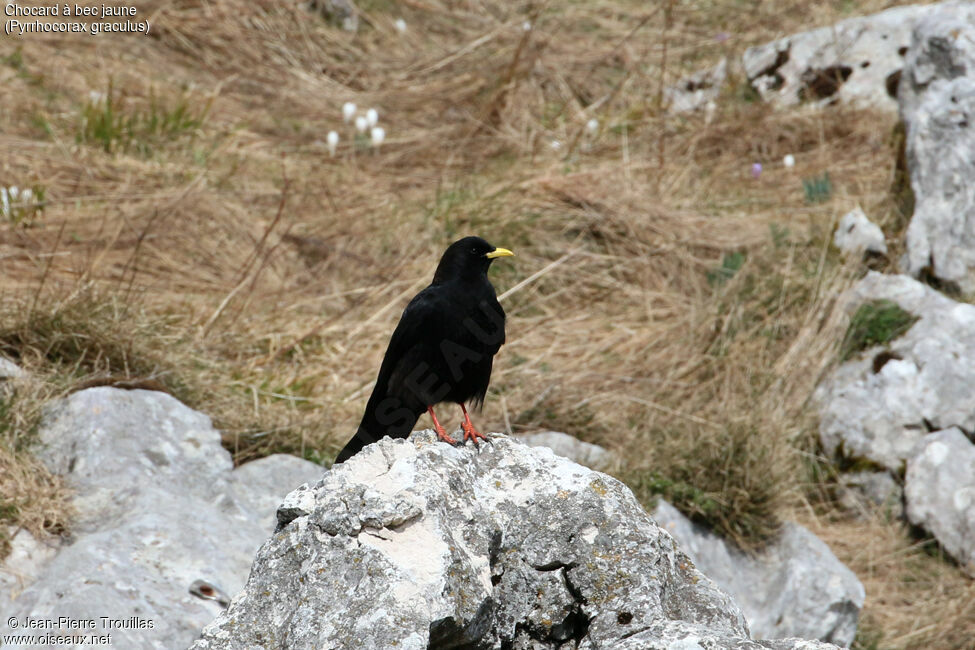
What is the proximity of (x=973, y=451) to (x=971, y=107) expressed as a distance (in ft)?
7.49

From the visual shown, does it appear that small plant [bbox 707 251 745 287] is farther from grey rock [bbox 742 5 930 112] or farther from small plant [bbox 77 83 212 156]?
small plant [bbox 77 83 212 156]

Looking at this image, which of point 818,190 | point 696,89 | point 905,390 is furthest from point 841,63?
point 905,390

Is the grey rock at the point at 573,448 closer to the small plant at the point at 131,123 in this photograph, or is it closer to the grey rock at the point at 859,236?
the grey rock at the point at 859,236

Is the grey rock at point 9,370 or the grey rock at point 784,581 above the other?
the grey rock at point 9,370

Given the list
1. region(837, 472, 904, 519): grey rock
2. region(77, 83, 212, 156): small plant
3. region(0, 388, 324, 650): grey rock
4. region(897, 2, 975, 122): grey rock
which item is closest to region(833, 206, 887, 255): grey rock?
region(897, 2, 975, 122): grey rock

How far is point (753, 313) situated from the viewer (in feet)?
20.1

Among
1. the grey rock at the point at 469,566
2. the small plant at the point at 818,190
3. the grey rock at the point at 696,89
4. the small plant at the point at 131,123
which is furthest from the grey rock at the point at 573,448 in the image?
the grey rock at the point at 696,89

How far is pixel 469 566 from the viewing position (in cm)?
215

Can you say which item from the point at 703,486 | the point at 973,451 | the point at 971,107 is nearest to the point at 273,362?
the point at 703,486

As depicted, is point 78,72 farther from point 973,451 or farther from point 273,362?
point 973,451

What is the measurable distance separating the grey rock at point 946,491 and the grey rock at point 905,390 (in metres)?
0.11

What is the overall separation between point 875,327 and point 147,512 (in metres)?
4.24
